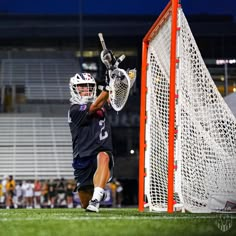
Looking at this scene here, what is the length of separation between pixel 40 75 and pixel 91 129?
24478mm

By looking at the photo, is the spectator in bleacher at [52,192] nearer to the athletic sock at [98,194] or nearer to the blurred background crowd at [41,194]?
the blurred background crowd at [41,194]

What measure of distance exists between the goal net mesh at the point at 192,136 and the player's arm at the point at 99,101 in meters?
0.64

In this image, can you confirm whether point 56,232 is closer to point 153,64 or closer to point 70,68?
point 153,64

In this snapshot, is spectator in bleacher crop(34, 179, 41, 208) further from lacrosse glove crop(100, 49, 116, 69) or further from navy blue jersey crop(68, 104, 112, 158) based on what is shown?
lacrosse glove crop(100, 49, 116, 69)

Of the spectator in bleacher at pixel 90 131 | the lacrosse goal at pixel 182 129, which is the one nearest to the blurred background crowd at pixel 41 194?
the lacrosse goal at pixel 182 129

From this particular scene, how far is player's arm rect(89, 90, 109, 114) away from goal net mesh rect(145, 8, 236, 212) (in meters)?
0.64

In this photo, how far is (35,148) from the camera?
82.4 ft

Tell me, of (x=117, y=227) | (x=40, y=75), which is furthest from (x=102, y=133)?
(x=40, y=75)

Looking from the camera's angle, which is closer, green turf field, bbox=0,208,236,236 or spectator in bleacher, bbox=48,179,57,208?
green turf field, bbox=0,208,236,236

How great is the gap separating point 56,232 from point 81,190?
261cm

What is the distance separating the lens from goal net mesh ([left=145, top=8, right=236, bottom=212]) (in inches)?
252

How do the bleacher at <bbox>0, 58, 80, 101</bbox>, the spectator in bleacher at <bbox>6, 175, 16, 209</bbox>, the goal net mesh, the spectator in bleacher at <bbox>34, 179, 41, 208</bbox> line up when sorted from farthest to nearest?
the bleacher at <bbox>0, 58, 80, 101</bbox> < the spectator in bleacher at <bbox>34, 179, 41, 208</bbox> < the spectator in bleacher at <bbox>6, 175, 16, 209</bbox> < the goal net mesh

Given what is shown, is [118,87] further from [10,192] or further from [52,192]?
[52,192]

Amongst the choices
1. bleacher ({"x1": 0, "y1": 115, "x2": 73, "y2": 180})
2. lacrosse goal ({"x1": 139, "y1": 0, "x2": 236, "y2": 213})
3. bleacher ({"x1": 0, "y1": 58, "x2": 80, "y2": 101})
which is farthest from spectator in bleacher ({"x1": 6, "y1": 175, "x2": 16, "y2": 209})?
lacrosse goal ({"x1": 139, "y1": 0, "x2": 236, "y2": 213})
